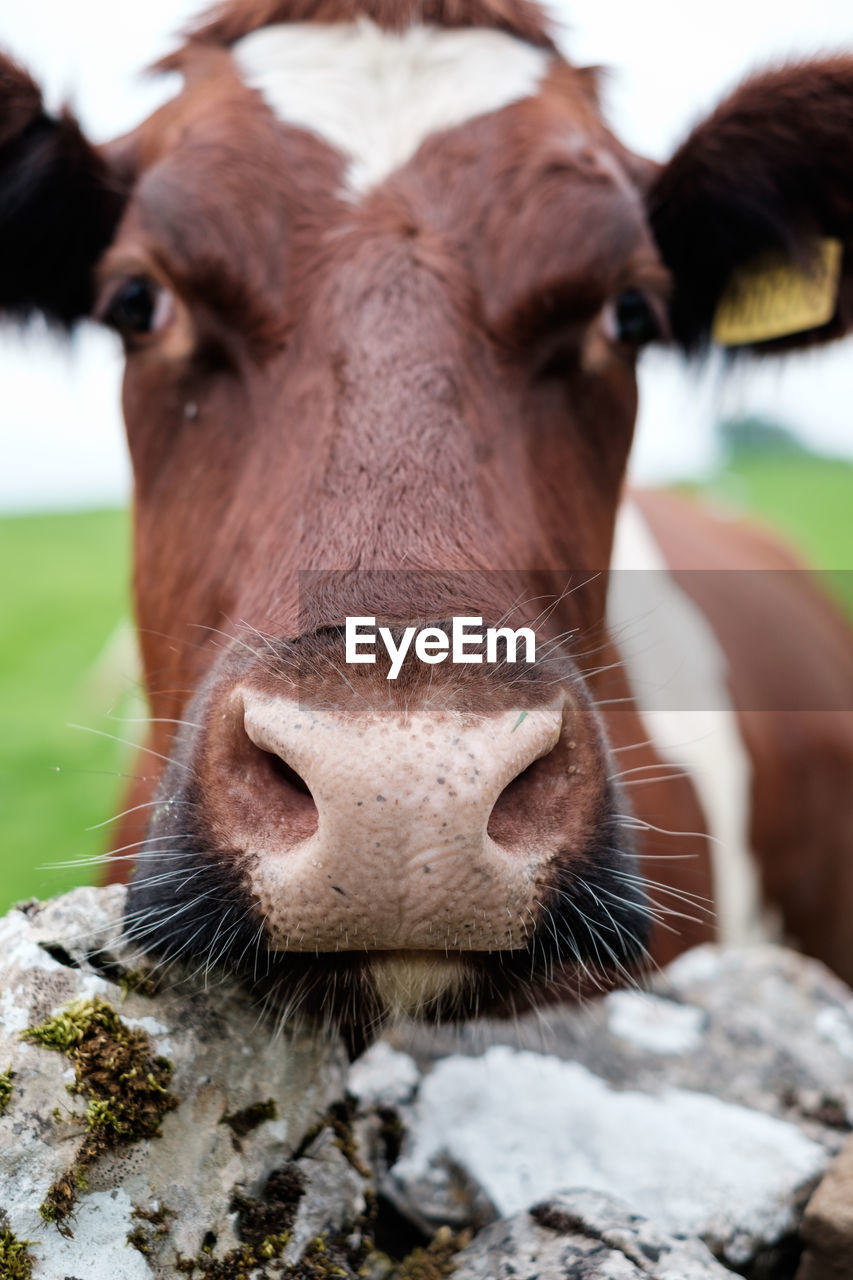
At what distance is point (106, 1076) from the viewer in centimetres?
152

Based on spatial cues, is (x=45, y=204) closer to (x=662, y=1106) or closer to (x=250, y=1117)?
(x=250, y=1117)

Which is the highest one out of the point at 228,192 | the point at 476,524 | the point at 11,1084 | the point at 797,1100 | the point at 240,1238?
the point at 228,192

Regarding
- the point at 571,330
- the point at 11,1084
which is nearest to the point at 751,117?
the point at 571,330

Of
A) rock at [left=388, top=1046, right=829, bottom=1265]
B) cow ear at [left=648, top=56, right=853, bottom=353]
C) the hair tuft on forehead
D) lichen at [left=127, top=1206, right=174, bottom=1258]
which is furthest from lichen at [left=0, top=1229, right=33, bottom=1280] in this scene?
cow ear at [left=648, top=56, right=853, bottom=353]

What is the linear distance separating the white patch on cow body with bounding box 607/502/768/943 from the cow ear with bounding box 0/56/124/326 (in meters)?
1.76

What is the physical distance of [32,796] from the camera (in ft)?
25.6

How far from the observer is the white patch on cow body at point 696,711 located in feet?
12.2

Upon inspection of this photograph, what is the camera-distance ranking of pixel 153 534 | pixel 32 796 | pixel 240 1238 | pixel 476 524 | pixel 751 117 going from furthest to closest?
1. pixel 32 796
2. pixel 751 117
3. pixel 153 534
4. pixel 476 524
5. pixel 240 1238

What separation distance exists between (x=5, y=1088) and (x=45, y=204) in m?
2.25

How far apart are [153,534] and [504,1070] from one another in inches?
51.6

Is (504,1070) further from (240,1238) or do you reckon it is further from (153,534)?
(153,534)

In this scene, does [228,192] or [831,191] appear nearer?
[228,192]

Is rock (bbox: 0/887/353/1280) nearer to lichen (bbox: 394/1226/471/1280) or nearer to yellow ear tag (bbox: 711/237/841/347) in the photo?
lichen (bbox: 394/1226/471/1280)

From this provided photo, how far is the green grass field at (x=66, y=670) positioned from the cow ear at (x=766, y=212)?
192cm
